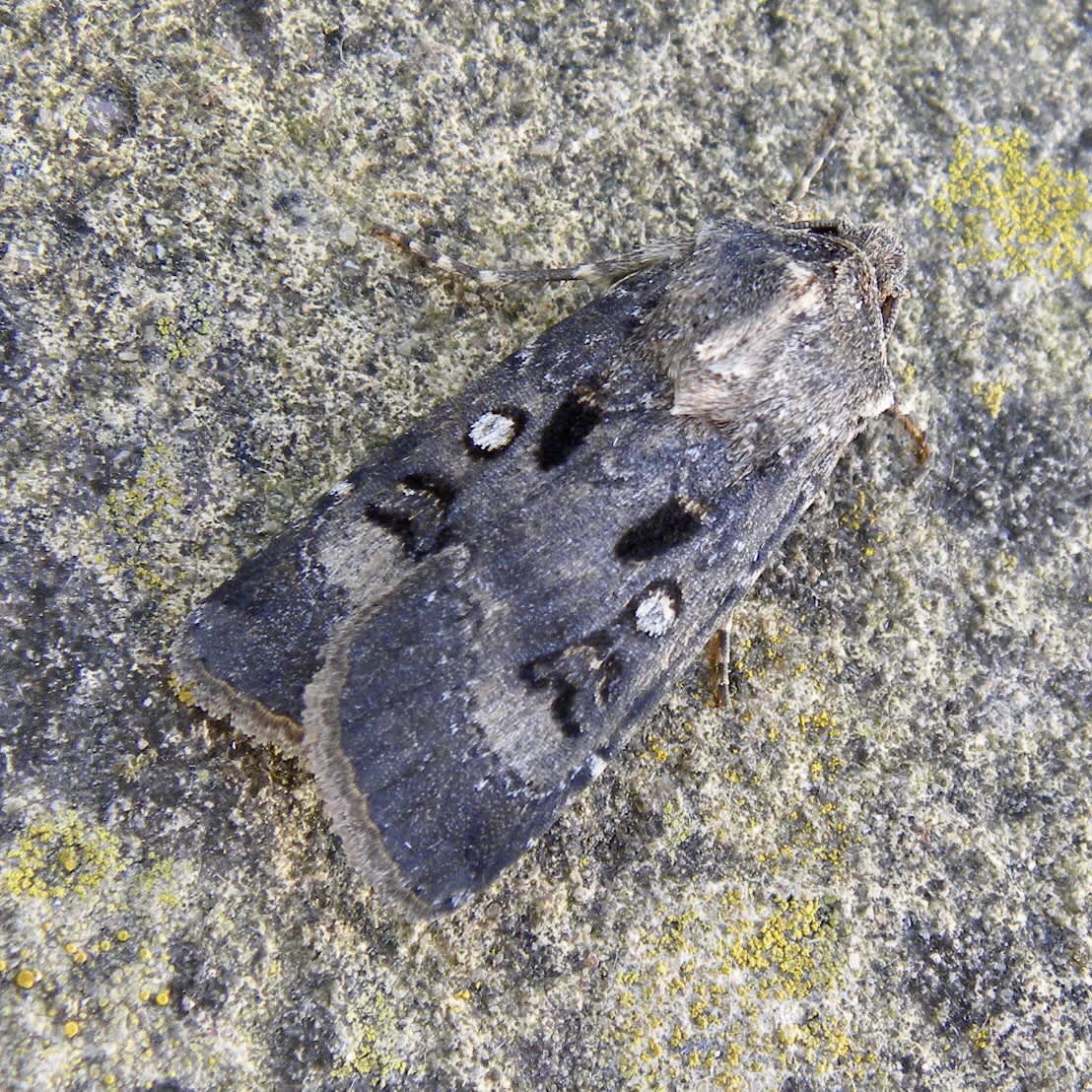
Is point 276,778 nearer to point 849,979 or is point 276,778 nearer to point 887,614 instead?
point 849,979

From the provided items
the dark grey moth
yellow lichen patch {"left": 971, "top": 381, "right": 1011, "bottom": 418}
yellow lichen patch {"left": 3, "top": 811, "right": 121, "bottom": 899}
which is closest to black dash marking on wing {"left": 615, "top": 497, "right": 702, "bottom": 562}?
the dark grey moth

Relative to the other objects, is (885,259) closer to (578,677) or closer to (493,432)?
(493,432)

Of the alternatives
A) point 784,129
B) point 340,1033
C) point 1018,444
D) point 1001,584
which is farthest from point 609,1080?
point 784,129

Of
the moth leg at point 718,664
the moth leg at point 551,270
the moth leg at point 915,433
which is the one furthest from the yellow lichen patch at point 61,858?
the moth leg at point 915,433

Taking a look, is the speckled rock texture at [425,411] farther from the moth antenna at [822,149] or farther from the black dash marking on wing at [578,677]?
the black dash marking on wing at [578,677]

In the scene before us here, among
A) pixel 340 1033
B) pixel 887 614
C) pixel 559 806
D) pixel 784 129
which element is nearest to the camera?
pixel 559 806

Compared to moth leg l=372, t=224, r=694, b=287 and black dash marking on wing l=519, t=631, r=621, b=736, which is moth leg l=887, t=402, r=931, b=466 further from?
black dash marking on wing l=519, t=631, r=621, b=736

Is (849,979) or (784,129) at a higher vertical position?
(784,129)

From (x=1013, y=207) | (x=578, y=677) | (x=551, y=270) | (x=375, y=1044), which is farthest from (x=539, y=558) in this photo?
(x=1013, y=207)
